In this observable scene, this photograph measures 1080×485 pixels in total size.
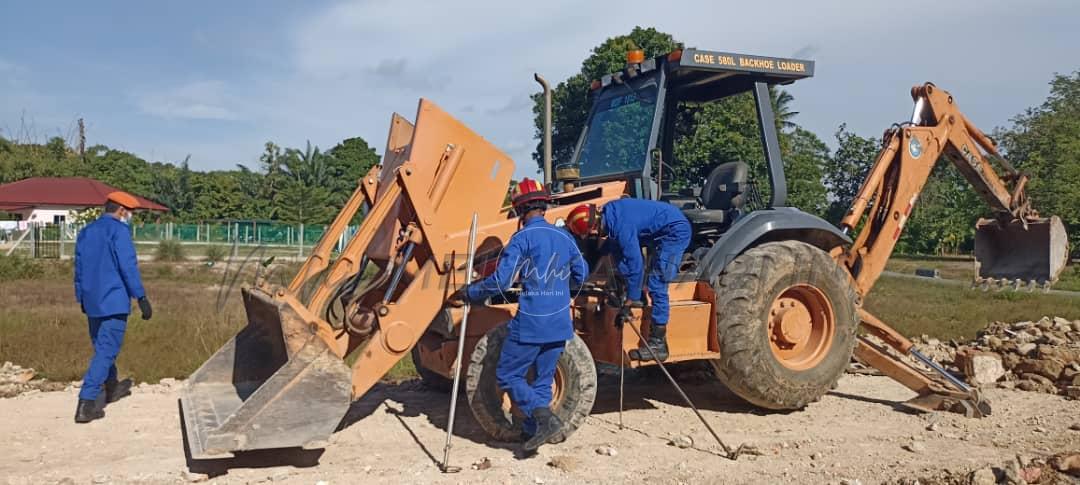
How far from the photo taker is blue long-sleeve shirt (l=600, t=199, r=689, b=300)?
5977 millimetres

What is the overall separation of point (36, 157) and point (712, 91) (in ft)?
197

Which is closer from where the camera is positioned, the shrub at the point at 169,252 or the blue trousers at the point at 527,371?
the blue trousers at the point at 527,371

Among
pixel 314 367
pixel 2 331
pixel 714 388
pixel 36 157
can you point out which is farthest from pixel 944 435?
pixel 36 157

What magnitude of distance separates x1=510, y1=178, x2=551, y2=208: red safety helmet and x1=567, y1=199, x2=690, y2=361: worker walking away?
59 centimetres

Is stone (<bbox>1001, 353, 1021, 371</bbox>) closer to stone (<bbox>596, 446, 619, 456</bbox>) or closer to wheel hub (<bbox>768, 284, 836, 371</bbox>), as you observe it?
wheel hub (<bbox>768, 284, 836, 371</bbox>)

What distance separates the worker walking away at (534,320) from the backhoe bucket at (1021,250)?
5477mm

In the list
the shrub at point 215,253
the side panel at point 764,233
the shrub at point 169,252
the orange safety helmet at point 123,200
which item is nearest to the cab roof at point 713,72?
the side panel at point 764,233

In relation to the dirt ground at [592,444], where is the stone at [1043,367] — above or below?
above

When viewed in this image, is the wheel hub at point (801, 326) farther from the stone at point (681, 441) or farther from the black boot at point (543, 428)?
the black boot at point (543, 428)

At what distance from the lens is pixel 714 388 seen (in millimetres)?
7938

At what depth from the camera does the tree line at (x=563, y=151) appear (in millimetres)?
29031

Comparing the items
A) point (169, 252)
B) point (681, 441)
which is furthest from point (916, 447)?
point (169, 252)

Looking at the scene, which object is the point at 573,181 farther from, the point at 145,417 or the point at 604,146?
the point at 145,417

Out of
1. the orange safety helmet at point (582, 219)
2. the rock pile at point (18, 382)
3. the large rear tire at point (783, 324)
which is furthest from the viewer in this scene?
the rock pile at point (18, 382)
